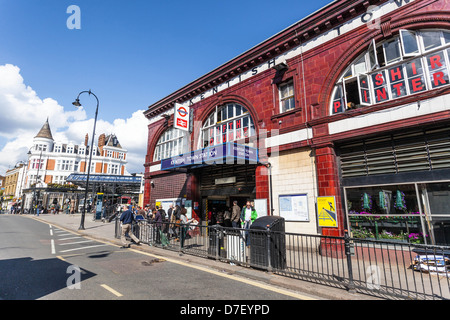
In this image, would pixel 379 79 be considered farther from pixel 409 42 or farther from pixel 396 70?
pixel 409 42

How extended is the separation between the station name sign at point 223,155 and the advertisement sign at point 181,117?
3.85m

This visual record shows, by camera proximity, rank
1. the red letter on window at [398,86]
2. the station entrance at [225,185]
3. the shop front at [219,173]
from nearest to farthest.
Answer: the red letter on window at [398,86] → the shop front at [219,173] → the station entrance at [225,185]

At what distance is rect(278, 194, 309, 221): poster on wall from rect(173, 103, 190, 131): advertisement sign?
27.6 feet

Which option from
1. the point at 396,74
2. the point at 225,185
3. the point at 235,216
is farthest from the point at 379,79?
the point at 225,185

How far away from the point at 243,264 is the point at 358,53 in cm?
900

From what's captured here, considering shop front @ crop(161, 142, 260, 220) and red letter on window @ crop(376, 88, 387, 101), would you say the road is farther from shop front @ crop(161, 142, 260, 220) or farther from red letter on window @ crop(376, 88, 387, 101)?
red letter on window @ crop(376, 88, 387, 101)

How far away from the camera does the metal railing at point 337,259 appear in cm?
484

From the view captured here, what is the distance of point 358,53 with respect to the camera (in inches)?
372

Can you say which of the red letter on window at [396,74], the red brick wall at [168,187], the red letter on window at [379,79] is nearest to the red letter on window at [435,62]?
the red letter on window at [396,74]

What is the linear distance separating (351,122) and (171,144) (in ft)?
42.5

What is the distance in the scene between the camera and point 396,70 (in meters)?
8.61

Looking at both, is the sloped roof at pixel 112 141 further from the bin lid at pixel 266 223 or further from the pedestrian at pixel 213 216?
the bin lid at pixel 266 223
